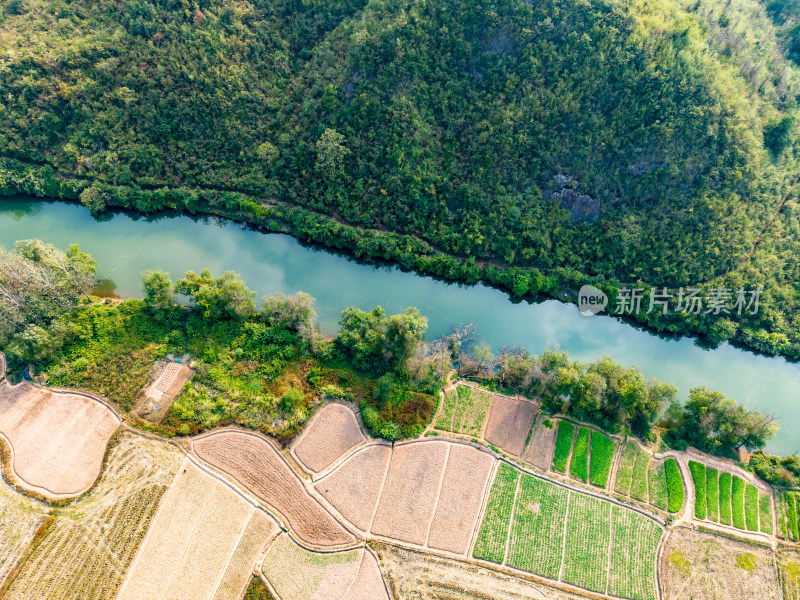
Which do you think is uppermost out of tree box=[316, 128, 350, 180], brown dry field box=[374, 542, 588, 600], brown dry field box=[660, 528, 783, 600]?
tree box=[316, 128, 350, 180]

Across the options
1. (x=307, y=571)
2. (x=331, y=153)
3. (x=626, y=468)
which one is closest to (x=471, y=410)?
(x=626, y=468)

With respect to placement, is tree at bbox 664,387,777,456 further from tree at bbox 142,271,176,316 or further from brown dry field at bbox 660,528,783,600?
tree at bbox 142,271,176,316

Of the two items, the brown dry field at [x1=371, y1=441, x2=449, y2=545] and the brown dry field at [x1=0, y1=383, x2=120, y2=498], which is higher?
the brown dry field at [x1=371, y1=441, x2=449, y2=545]

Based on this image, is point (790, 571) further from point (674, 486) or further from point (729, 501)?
point (674, 486)

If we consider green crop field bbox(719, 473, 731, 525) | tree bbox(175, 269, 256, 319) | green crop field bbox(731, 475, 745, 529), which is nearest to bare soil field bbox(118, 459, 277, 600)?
tree bbox(175, 269, 256, 319)

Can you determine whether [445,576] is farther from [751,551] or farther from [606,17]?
[606,17]

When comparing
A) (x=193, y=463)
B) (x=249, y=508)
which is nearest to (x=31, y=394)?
(x=193, y=463)

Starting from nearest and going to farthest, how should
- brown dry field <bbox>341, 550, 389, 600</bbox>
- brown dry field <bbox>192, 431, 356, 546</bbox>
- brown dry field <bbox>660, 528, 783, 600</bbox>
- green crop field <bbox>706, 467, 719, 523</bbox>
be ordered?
1. brown dry field <bbox>341, 550, 389, 600</bbox>
2. brown dry field <bbox>192, 431, 356, 546</bbox>
3. brown dry field <bbox>660, 528, 783, 600</bbox>
4. green crop field <bbox>706, 467, 719, 523</bbox>

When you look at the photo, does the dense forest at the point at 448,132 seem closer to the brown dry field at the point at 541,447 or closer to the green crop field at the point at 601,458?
the brown dry field at the point at 541,447
